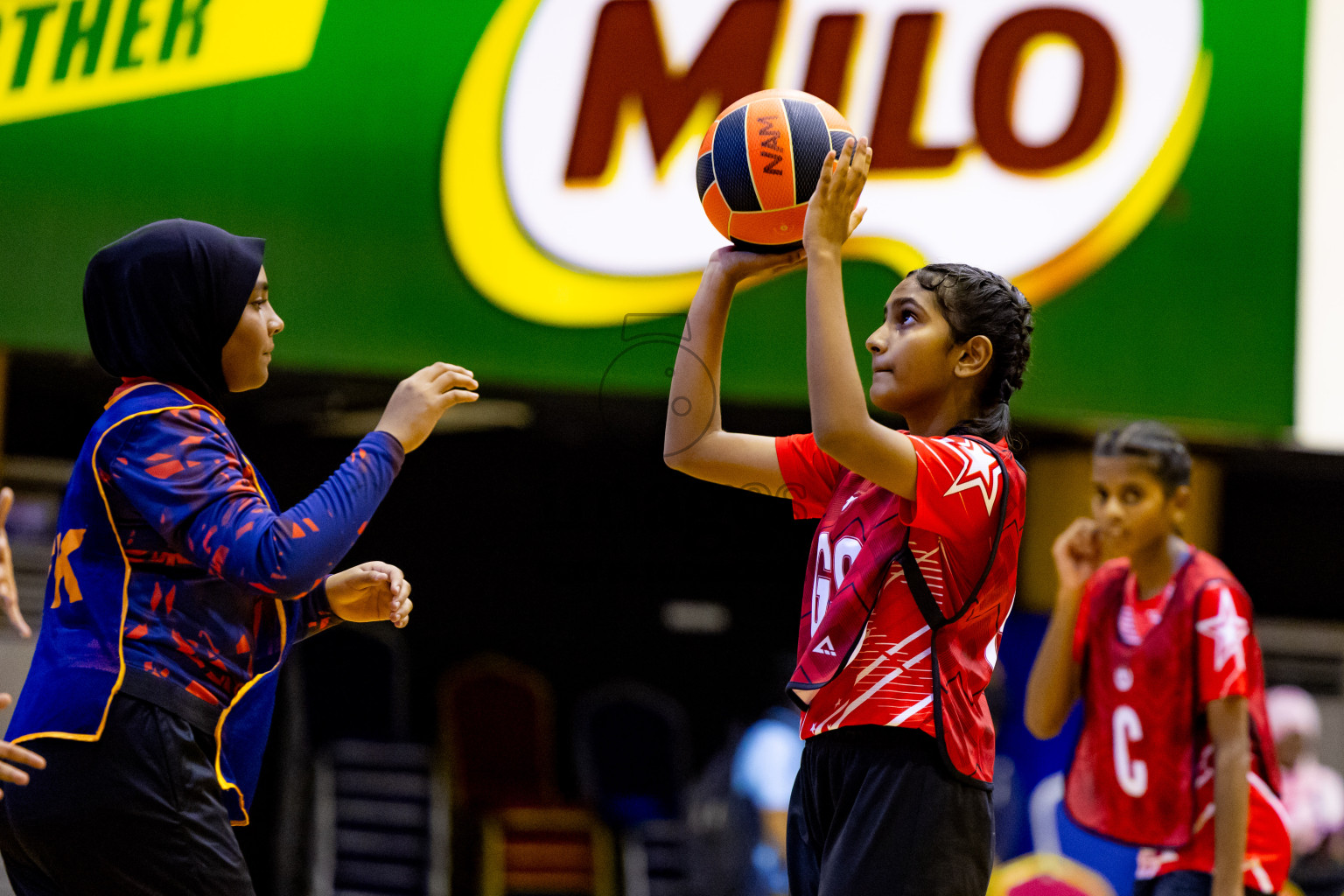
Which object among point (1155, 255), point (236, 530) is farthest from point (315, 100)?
point (236, 530)

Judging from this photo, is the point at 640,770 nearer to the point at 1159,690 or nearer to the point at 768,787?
the point at 768,787

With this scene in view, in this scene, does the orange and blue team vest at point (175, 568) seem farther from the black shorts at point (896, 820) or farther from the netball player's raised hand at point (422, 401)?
the black shorts at point (896, 820)

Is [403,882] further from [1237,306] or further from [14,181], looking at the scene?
[1237,306]

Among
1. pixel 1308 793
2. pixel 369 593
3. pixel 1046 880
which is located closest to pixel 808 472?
pixel 369 593

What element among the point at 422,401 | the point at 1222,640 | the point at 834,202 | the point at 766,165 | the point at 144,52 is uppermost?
the point at 144,52

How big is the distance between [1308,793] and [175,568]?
24.0 ft

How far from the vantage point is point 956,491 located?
2.34 metres

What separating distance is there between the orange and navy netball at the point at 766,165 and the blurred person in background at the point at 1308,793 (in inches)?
221

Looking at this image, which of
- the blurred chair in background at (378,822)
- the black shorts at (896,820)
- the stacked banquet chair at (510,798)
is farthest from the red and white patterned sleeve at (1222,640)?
the blurred chair in background at (378,822)

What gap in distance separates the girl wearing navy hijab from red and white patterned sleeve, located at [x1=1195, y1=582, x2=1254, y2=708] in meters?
2.19

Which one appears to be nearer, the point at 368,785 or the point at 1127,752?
the point at 1127,752

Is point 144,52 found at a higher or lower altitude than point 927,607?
higher

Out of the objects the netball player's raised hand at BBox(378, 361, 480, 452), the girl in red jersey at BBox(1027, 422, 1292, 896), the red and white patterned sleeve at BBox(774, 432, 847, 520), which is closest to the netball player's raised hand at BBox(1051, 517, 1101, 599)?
the girl in red jersey at BBox(1027, 422, 1292, 896)

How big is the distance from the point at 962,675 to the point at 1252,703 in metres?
1.61
